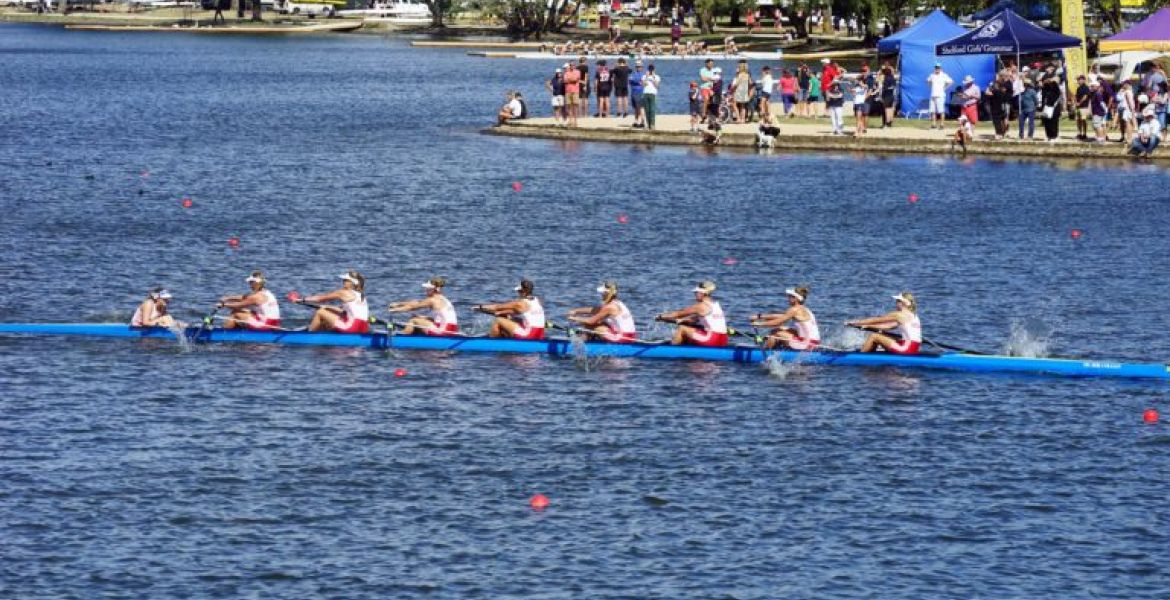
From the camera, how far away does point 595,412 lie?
109 feet

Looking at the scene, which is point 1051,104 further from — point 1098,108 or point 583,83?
point 583,83

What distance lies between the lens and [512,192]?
200ft

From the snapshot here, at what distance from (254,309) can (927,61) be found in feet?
126

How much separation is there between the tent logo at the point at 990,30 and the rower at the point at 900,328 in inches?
1362

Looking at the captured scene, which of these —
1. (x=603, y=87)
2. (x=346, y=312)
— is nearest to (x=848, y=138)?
(x=603, y=87)

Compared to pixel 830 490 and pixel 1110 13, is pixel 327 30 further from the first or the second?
pixel 830 490

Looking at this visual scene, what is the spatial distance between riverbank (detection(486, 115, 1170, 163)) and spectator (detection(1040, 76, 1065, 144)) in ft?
1.71

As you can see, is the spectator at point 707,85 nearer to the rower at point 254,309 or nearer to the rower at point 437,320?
the rower at point 437,320

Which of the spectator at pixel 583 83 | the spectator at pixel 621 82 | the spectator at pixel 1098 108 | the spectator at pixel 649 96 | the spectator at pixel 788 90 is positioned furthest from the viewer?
the spectator at pixel 621 82

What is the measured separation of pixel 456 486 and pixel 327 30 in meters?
163

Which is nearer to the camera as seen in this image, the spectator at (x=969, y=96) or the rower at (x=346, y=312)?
the rower at (x=346, y=312)

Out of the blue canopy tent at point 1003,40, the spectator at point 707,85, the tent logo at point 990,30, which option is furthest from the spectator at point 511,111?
the tent logo at point 990,30

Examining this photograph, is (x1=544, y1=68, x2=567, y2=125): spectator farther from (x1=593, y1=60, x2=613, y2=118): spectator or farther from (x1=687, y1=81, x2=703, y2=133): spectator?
(x1=687, y1=81, x2=703, y2=133): spectator

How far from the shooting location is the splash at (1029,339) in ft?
125
